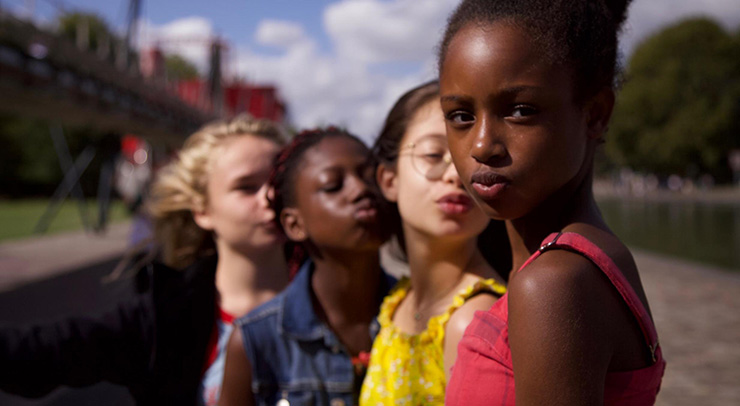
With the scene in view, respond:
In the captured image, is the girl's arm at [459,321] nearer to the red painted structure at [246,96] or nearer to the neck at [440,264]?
the neck at [440,264]

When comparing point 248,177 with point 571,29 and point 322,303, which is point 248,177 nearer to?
point 322,303

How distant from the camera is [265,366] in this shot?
Answer: 198cm

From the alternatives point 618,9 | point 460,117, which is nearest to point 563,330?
point 460,117

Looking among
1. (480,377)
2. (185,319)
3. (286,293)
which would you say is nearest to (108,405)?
(185,319)

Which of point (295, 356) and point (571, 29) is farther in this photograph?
point (295, 356)

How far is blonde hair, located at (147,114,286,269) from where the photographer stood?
2.89 meters

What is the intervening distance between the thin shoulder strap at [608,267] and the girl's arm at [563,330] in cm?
1

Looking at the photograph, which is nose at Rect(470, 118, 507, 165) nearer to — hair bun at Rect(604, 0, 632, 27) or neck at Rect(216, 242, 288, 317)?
hair bun at Rect(604, 0, 632, 27)

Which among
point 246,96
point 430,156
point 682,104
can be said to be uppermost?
→ point 682,104

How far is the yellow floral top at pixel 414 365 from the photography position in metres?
1.58

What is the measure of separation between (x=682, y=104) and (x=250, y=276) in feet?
162

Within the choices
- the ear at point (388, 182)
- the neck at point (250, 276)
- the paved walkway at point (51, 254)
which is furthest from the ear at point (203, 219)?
the paved walkway at point (51, 254)

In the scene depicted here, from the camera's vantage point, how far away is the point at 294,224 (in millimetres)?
2256

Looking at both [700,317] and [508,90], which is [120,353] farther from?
[700,317]
